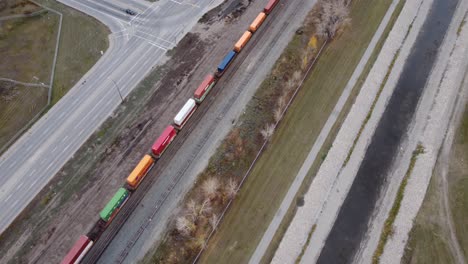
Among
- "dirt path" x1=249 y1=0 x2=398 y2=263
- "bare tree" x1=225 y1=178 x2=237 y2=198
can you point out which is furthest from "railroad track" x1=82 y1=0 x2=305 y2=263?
"dirt path" x1=249 y1=0 x2=398 y2=263

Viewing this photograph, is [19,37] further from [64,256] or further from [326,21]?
[326,21]

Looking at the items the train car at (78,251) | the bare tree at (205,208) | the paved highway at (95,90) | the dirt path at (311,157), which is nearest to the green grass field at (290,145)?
the dirt path at (311,157)

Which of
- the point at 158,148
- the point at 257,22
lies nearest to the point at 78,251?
the point at 158,148

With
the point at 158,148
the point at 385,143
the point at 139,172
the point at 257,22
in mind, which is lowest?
the point at 139,172

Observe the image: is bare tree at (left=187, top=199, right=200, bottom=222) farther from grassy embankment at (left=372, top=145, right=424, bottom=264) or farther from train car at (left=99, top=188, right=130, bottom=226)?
grassy embankment at (left=372, top=145, right=424, bottom=264)

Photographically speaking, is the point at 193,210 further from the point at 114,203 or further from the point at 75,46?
the point at 75,46

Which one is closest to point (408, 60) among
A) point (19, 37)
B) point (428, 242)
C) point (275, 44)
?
point (275, 44)
